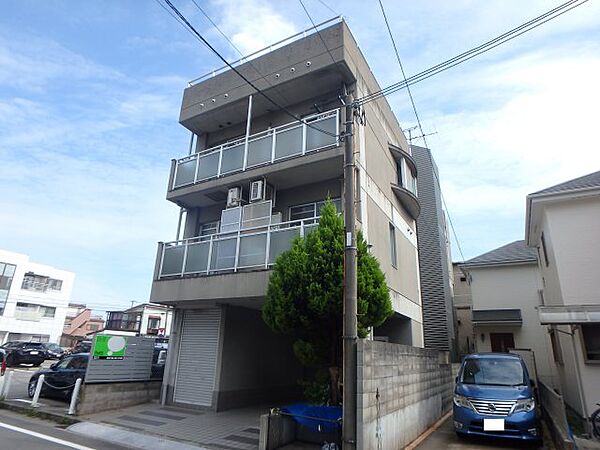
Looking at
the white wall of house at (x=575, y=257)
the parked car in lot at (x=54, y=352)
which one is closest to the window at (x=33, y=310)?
the parked car in lot at (x=54, y=352)

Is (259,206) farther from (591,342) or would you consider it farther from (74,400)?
(591,342)

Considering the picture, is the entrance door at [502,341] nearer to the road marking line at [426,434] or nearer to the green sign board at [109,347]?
the road marking line at [426,434]

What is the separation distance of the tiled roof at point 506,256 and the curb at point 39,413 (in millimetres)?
19569

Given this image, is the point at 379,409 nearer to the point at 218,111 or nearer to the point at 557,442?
the point at 557,442

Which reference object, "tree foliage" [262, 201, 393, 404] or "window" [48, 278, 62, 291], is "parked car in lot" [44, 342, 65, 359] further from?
"tree foliage" [262, 201, 393, 404]

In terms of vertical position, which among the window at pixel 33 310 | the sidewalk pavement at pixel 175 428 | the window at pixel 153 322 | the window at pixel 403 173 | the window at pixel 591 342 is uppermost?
the window at pixel 403 173

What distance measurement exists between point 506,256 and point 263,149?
17.0 meters

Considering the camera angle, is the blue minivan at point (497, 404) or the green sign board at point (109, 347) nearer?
the blue minivan at point (497, 404)

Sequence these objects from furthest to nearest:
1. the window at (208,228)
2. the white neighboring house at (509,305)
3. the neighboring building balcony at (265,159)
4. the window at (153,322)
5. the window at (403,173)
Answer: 1. the window at (153,322)
2. the white neighboring house at (509,305)
3. the window at (403,173)
4. the window at (208,228)
5. the neighboring building balcony at (265,159)

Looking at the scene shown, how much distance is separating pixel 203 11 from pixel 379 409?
23.5 ft

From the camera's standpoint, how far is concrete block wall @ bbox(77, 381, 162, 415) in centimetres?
938

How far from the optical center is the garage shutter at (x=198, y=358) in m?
10.6

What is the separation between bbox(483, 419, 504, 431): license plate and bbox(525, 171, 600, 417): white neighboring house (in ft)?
11.4

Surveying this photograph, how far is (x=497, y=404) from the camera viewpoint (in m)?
7.45
